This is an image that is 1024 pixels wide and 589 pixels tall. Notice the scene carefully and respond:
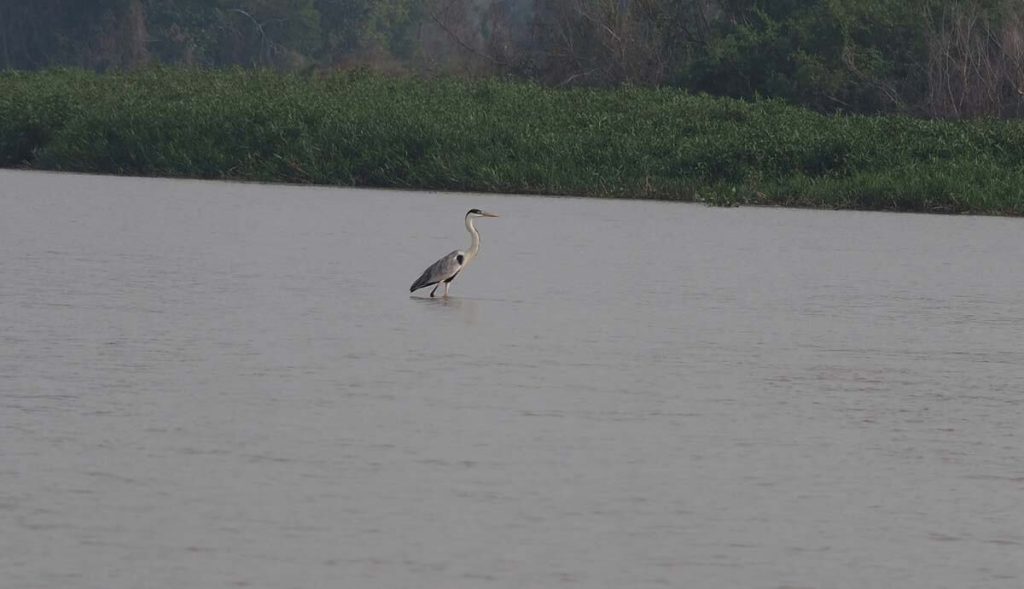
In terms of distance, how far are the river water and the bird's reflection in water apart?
6 centimetres

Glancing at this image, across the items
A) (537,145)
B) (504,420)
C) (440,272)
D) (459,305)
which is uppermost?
(504,420)

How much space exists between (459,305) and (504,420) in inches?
196

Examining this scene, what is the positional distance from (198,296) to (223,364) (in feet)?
10.9

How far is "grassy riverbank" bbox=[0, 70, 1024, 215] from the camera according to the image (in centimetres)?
2464

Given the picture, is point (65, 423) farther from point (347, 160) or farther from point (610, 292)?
point (347, 160)

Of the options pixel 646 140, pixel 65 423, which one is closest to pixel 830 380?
pixel 65 423

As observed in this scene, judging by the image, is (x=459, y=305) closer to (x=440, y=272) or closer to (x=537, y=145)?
(x=440, y=272)

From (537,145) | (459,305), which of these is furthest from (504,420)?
(537,145)

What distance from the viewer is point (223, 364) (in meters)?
9.82

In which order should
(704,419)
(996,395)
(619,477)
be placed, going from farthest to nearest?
(996,395)
(704,419)
(619,477)

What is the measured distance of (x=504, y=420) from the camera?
8.35m

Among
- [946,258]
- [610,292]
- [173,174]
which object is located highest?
[610,292]

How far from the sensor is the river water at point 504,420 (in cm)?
598

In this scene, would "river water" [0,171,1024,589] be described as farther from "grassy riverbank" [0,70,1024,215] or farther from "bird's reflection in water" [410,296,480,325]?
"grassy riverbank" [0,70,1024,215]
